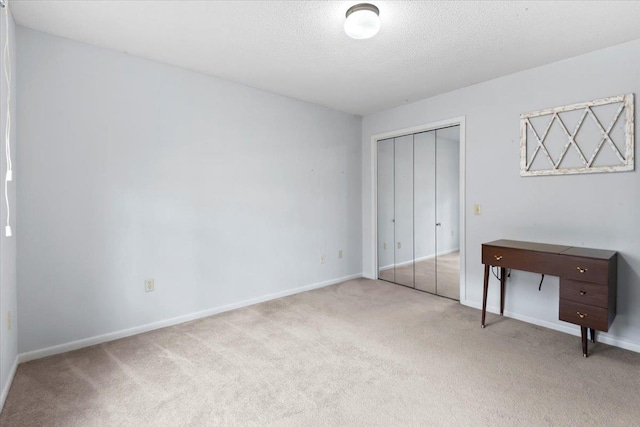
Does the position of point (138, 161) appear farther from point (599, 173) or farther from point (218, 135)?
point (599, 173)

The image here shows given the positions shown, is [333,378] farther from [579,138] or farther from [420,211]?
[579,138]

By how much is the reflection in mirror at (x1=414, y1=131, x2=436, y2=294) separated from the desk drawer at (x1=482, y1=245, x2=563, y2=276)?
1.11 metres

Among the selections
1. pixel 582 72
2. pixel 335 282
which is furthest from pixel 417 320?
pixel 582 72

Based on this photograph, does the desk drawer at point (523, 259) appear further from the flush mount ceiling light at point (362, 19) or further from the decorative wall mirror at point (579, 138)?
the flush mount ceiling light at point (362, 19)

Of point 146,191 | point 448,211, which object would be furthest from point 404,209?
point 146,191

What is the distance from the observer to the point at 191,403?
1.85 meters

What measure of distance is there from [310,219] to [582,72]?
299 centimetres

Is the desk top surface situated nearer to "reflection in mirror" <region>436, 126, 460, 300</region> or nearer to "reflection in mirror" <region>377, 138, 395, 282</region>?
"reflection in mirror" <region>436, 126, 460, 300</region>

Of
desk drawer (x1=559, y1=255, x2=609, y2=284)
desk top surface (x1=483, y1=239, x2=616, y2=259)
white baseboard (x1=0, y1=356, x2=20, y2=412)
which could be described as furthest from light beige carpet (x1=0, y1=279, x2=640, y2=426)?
desk top surface (x1=483, y1=239, x2=616, y2=259)

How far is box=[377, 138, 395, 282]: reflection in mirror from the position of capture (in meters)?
4.41

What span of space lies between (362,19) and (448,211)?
2.48m

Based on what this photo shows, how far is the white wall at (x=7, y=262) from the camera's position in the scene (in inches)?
74.0

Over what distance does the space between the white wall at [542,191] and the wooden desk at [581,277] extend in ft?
0.59

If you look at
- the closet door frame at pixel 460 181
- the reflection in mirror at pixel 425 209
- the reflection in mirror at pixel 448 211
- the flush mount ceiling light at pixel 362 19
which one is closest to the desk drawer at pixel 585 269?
the closet door frame at pixel 460 181
